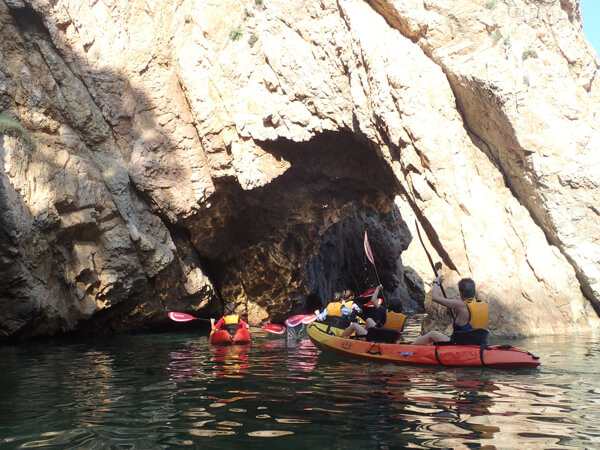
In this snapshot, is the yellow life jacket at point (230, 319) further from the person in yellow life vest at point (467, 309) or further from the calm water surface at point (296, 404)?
the person in yellow life vest at point (467, 309)

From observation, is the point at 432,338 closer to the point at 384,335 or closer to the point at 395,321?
the point at 395,321

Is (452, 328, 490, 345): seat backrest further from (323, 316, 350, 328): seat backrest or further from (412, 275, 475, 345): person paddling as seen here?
(323, 316, 350, 328): seat backrest

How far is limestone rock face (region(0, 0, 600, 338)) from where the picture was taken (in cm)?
1212

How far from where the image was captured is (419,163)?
13.4m

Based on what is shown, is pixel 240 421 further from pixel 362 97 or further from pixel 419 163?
pixel 362 97

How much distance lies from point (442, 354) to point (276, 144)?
32.6 ft

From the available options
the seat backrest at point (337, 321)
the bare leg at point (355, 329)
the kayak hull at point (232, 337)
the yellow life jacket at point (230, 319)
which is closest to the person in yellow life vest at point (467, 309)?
the bare leg at point (355, 329)

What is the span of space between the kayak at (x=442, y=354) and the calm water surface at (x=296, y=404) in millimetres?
165

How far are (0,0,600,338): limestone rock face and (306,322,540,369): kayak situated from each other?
15.4 ft

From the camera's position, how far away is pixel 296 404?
4883 mm

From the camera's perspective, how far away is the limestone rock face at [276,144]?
1212 cm

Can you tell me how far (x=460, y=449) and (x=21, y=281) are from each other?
11.4m

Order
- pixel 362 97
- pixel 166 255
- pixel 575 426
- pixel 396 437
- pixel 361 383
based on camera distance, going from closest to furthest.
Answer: pixel 396 437 → pixel 575 426 → pixel 361 383 → pixel 362 97 → pixel 166 255

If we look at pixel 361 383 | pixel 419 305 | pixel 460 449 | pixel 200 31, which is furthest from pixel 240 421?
pixel 419 305
